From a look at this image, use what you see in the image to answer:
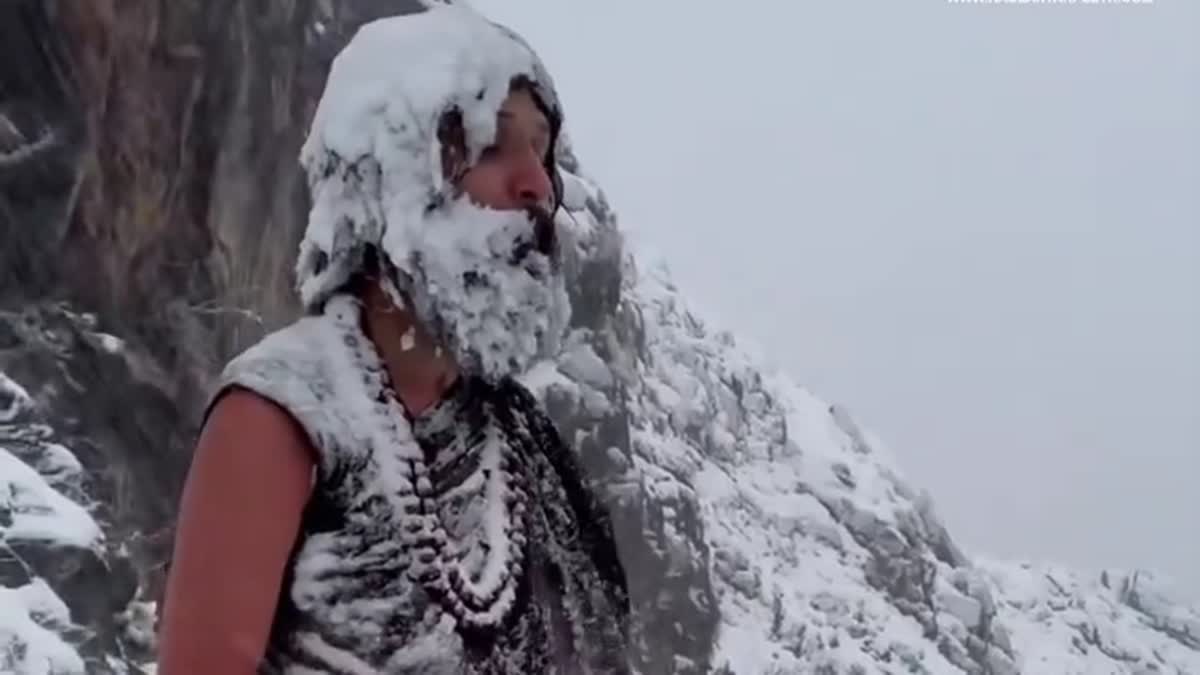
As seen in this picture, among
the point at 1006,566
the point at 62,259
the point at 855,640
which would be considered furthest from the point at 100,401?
the point at 1006,566

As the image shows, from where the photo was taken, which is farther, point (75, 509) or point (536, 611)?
point (75, 509)

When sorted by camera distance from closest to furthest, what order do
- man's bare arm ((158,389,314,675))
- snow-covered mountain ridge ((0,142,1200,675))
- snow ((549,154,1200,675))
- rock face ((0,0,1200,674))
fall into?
man's bare arm ((158,389,314,675)) → rock face ((0,0,1200,674)) → snow-covered mountain ridge ((0,142,1200,675)) → snow ((549,154,1200,675))

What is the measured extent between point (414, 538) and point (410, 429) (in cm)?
9

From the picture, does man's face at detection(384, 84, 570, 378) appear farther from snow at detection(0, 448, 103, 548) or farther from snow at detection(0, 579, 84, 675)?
snow at detection(0, 448, 103, 548)

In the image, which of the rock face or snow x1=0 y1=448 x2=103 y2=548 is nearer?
snow x1=0 y1=448 x2=103 y2=548

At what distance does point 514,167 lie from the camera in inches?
48.7

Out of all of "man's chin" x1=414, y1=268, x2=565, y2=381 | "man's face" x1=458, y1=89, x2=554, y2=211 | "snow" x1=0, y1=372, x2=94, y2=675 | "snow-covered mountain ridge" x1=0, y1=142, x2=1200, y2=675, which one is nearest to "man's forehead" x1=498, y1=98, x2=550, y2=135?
"man's face" x1=458, y1=89, x2=554, y2=211

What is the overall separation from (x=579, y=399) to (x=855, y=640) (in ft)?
42.6

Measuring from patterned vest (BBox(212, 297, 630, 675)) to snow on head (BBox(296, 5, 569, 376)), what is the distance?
0.04 metres

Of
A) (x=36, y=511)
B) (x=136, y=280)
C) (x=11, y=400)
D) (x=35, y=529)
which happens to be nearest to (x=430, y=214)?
(x=35, y=529)

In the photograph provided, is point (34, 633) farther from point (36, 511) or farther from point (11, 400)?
point (11, 400)

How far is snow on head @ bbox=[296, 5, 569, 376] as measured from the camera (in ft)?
3.86

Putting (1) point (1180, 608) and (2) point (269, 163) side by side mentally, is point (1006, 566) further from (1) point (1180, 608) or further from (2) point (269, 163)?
(2) point (269, 163)

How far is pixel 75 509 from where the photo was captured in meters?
9.61
